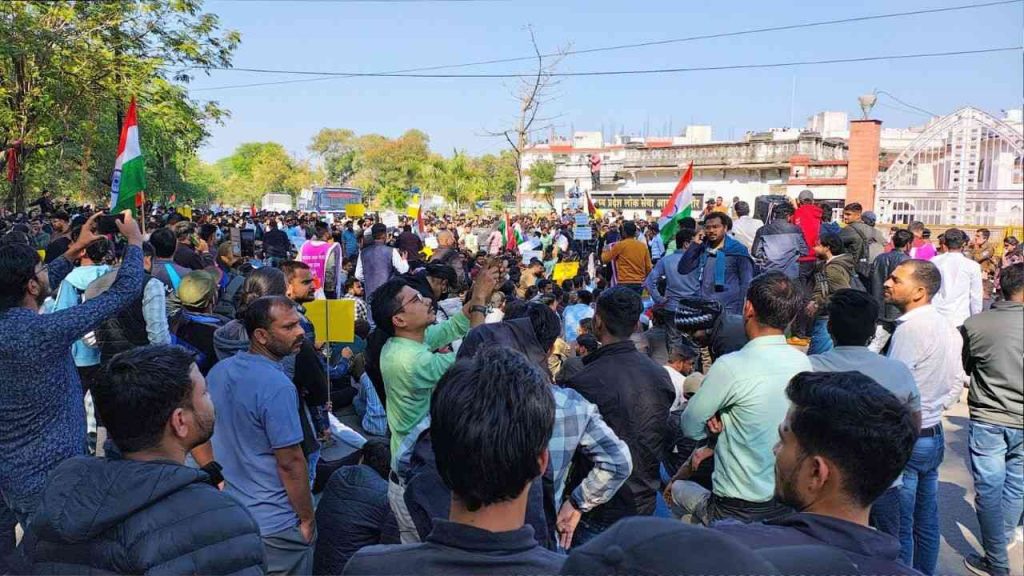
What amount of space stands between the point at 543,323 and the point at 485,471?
6.74ft

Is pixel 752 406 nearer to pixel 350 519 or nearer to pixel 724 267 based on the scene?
pixel 350 519

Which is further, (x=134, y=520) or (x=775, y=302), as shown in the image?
(x=775, y=302)

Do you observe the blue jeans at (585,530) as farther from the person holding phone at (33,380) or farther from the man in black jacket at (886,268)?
the man in black jacket at (886,268)

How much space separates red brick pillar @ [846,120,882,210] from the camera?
1895 centimetres

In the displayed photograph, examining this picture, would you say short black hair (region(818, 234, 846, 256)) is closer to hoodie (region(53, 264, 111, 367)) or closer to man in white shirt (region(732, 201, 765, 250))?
man in white shirt (region(732, 201, 765, 250))

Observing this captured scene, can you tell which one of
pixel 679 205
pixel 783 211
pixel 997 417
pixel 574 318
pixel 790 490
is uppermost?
pixel 679 205

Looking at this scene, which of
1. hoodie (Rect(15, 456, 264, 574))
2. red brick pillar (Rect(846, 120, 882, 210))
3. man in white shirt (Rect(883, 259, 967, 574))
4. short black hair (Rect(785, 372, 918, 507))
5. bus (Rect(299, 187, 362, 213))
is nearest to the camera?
short black hair (Rect(785, 372, 918, 507))

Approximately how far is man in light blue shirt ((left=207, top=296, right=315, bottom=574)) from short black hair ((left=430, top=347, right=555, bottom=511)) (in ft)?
4.85

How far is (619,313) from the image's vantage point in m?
3.46

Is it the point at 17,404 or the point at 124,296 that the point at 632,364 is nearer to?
the point at 124,296

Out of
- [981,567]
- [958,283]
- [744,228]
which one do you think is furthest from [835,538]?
[744,228]

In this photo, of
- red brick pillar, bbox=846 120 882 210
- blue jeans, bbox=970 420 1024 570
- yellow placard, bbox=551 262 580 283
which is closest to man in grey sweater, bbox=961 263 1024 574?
blue jeans, bbox=970 420 1024 570

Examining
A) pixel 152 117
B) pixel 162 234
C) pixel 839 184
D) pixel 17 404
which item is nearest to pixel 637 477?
pixel 17 404

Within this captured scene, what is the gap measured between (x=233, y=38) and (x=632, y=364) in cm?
1694
